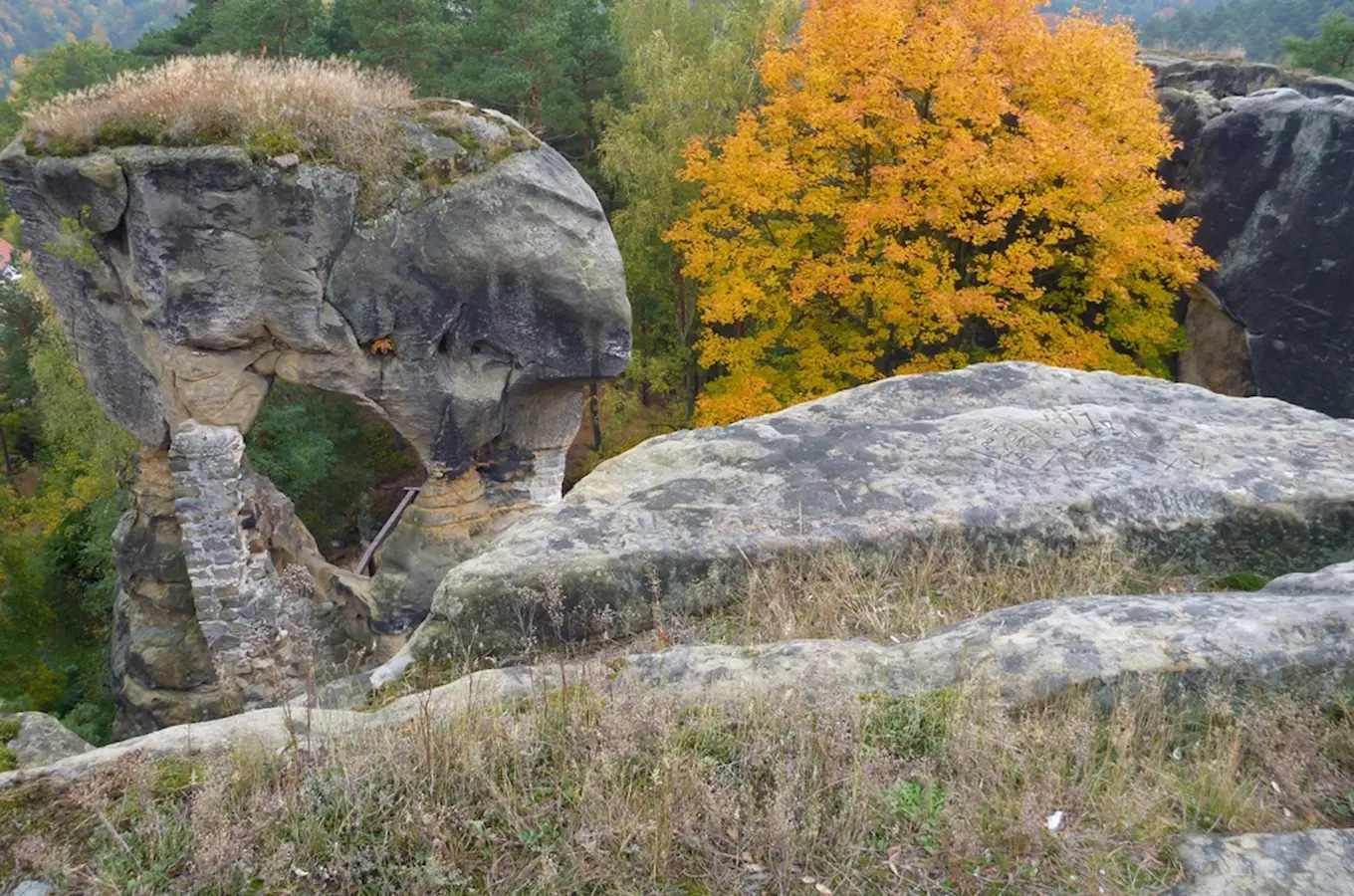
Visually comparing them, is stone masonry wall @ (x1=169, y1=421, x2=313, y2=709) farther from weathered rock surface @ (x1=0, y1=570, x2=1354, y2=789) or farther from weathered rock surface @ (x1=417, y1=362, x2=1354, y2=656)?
weathered rock surface @ (x1=0, y1=570, x2=1354, y2=789)

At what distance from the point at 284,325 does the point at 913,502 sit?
7.72 metres

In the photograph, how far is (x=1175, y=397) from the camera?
6586 mm

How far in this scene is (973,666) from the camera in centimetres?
338

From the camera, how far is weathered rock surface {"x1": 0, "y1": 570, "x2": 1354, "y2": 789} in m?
3.20

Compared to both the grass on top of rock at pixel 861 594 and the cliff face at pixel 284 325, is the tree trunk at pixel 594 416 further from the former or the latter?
the grass on top of rock at pixel 861 594

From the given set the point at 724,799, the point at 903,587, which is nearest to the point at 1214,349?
the point at 903,587

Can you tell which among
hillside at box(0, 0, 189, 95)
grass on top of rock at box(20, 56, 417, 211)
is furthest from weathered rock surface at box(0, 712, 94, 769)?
hillside at box(0, 0, 189, 95)

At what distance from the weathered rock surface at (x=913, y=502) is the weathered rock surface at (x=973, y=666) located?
3.13ft

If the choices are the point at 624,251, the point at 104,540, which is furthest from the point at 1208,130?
the point at 104,540

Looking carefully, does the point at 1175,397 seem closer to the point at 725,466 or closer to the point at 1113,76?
the point at 725,466

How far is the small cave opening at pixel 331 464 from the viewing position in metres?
16.2

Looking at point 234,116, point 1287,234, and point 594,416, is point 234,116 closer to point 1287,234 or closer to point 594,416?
point 594,416

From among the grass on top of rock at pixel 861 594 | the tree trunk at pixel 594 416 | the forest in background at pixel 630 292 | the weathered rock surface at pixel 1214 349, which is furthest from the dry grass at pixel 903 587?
the tree trunk at pixel 594 416

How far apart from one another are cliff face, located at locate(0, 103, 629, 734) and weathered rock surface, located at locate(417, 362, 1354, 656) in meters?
4.90
